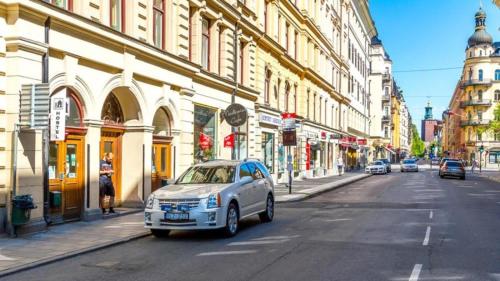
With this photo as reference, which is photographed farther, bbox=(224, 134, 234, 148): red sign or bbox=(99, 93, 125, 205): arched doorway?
bbox=(224, 134, 234, 148): red sign

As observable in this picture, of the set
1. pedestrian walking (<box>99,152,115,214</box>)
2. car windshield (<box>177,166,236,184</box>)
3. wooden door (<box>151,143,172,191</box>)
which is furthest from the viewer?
wooden door (<box>151,143,172,191</box>)

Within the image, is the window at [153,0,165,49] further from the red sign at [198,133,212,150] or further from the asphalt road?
the asphalt road

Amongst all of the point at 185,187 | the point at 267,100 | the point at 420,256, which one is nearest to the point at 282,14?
the point at 267,100

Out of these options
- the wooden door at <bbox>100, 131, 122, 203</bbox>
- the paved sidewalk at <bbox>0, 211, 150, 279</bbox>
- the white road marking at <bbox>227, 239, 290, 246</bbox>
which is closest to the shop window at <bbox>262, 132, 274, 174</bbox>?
the wooden door at <bbox>100, 131, 122, 203</bbox>

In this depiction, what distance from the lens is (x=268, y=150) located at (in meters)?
31.8

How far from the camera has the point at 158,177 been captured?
1891cm

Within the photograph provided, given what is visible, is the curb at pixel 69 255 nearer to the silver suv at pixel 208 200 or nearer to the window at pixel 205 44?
the silver suv at pixel 208 200

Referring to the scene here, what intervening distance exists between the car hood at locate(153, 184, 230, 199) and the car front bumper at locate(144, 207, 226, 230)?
32cm

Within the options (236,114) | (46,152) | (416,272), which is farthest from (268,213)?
(416,272)

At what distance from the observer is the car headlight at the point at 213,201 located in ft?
37.9

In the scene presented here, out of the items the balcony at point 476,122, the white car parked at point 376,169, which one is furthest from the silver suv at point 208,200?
the balcony at point 476,122

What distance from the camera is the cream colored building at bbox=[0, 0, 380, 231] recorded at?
39.4 ft

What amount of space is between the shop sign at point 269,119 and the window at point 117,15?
1394cm

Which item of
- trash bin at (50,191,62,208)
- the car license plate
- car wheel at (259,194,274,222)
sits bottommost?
car wheel at (259,194,274,222)
